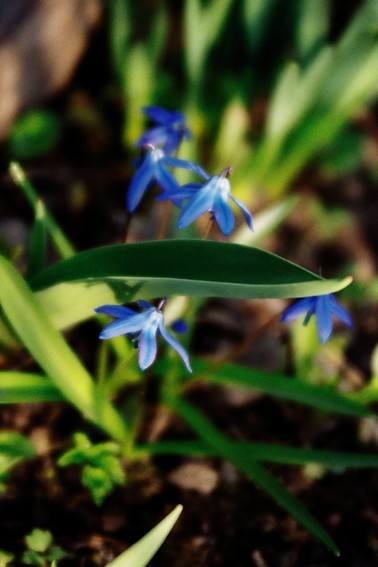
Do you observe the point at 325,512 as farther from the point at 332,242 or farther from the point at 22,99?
the point at 22,99

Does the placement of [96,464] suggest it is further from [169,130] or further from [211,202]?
[169,130]

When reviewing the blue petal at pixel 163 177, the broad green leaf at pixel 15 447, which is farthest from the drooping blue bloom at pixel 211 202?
the broad green leaf at pixel 15 447

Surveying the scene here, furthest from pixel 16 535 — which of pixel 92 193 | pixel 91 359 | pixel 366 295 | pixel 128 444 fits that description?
pixel 366 295

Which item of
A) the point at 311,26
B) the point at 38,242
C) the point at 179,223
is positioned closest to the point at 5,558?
the point at 38,242

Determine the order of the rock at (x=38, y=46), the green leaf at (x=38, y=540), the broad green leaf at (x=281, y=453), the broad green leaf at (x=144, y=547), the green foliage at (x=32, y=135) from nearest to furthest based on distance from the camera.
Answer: the broad green leaf at (x=144, y=547) < the green leaf at (x=38, y=540) < the broad green leaf at (x=281, y=453) < the rock at (x=38, y=46) < the green foliage at (x=32, y=135)

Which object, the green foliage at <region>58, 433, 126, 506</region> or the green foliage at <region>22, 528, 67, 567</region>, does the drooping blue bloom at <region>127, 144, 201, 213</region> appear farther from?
the green foliage at <region>22, 528, 67, 567</region>

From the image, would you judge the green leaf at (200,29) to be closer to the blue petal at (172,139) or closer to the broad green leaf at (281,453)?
the blue petal at (172,139)

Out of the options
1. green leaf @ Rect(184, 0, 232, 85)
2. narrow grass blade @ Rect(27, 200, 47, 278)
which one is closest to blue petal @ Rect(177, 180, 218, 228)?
narrow grass blade @ Rect(27, 200, 47, 278)
